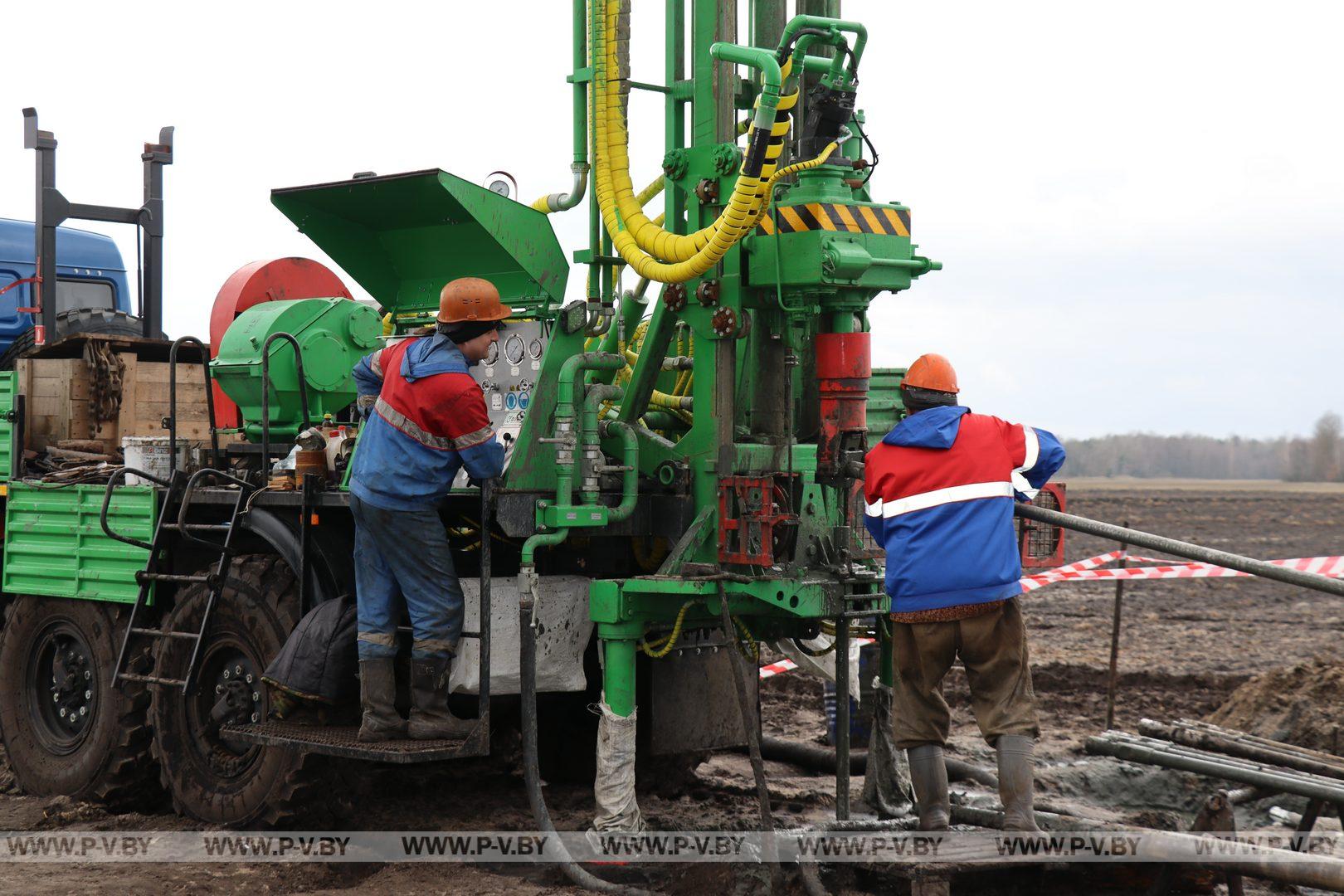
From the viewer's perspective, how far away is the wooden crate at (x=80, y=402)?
30.7 ft

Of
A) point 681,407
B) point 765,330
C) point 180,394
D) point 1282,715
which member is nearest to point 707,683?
point 681,407

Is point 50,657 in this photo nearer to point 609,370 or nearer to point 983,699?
point 609,370

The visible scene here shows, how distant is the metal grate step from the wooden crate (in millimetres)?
2863

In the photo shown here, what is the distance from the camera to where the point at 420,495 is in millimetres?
6520

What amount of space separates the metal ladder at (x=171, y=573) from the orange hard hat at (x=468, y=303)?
62.7 inches

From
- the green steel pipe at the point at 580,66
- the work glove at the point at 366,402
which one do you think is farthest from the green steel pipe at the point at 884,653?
the green steel pipe at the point at 580,66

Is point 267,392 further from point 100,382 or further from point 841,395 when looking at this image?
point 841,395

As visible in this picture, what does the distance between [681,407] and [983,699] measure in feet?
7.22

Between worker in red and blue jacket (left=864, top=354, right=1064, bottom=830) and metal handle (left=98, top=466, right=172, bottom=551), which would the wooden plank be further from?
worker in red and blue jacket (left=864, top=354, right=1064, bottom=830)

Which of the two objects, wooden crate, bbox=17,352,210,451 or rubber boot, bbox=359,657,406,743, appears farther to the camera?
wooden crate, bbox=17,352,210,451

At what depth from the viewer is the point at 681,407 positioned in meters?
7.46

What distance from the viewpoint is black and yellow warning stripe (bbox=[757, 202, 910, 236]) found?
656 centimetres

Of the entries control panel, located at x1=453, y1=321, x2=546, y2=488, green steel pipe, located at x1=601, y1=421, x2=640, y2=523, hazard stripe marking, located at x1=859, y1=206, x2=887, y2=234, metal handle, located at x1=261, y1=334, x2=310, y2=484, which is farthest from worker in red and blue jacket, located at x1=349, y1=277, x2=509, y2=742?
hazard stripe marking, located at x1=859, y1=206, x2=887, y2=234

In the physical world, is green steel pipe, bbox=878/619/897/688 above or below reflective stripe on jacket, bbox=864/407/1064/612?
below
